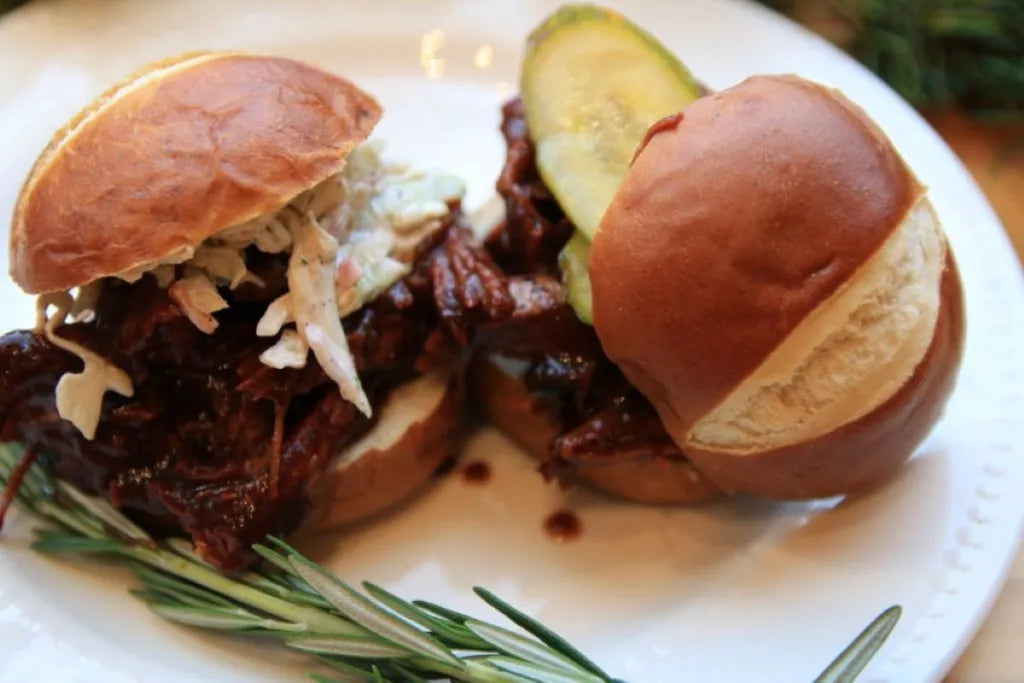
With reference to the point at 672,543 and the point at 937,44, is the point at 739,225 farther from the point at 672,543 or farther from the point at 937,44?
the point at 937,44

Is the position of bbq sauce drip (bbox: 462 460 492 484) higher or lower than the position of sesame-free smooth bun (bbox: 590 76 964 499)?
lower

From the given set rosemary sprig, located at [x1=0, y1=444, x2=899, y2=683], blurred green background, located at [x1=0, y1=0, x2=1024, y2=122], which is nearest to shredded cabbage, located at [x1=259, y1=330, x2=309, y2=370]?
rosemary sprig, located at [x1=0, y1=444, x2=899, y2=683]

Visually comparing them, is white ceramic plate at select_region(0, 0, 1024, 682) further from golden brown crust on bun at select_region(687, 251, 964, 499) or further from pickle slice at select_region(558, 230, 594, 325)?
pickle slice at select_region(558, 230, 594, 325)

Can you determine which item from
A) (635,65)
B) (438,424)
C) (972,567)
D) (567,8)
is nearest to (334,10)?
(567,8)

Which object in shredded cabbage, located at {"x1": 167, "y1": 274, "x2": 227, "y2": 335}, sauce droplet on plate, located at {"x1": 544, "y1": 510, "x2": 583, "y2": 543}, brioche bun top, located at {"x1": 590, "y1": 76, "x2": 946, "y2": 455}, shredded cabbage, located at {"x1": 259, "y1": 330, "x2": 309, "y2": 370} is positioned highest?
brioche bun top, located at {"x1": 590, "y1": 76, "x2": 946, "y2": 455}

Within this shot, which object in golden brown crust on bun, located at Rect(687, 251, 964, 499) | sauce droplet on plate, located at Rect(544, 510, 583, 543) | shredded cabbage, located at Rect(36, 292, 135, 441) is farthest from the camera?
sauce droplet on plate, located at Rect(544, 510, 583, 543)

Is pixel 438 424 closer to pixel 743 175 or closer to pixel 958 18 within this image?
pixel 743 175

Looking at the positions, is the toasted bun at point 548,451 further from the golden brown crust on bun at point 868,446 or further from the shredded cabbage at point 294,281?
A: the shredded cabbage at point 294,281

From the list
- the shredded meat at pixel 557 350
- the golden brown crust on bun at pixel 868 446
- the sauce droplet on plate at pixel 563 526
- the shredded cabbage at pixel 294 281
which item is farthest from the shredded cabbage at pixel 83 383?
the golden brown crust on bun at pixel 868 446
